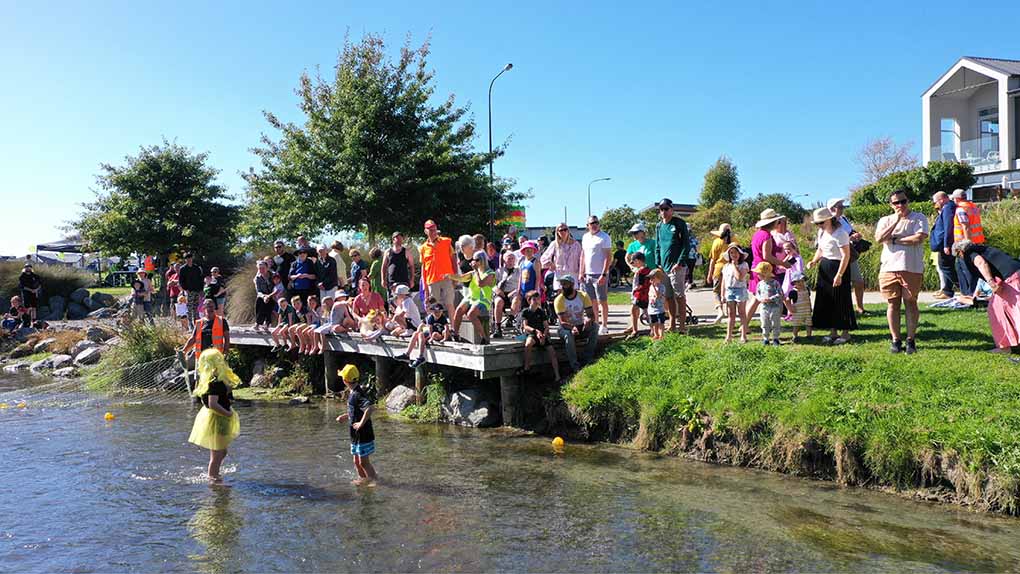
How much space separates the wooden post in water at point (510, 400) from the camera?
439 inches

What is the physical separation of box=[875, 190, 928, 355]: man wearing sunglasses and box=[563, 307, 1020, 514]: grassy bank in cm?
41

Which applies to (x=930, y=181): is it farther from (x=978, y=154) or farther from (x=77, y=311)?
(x=77, y=311)

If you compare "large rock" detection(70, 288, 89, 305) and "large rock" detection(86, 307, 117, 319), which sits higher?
"large rock" detection(70, 288, 89, 305)

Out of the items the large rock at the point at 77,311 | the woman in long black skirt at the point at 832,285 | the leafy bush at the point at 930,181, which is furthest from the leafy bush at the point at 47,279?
the leafy bush at the point at 930,181

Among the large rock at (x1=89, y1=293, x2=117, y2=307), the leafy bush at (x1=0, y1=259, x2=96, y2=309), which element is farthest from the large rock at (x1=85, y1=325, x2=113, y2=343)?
the leafy bush at (x1=0, y1=259, x2=96, y2=309)

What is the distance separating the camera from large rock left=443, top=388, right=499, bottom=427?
1130cm

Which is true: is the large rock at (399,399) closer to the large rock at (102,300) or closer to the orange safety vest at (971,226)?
the orange safety vest at (971,226)

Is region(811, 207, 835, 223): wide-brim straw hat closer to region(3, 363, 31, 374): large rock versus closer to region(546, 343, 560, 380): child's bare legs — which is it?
region(546, 343, 560, 380): child's bare legs

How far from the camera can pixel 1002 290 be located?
8781mm

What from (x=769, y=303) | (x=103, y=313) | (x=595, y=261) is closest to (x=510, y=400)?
(x=595, y=261)

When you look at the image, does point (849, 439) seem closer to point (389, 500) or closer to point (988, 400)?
point (988, 400)

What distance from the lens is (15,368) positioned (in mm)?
19891

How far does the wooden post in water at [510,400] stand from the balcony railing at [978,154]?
32.0 m

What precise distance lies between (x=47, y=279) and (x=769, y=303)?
28871 millimetres
